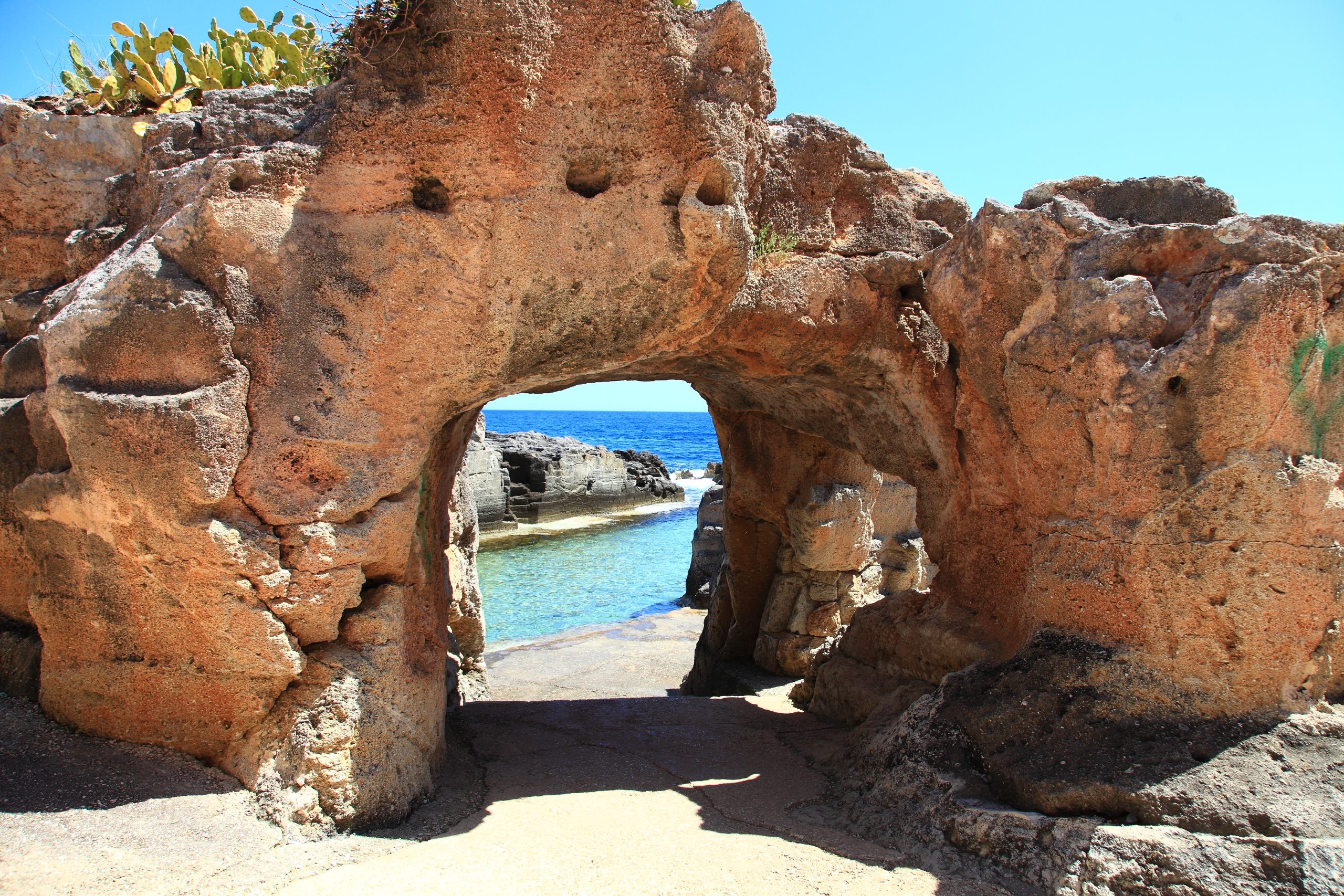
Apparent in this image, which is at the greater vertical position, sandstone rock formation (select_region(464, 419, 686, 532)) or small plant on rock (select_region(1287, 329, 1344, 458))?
small plant on rock (select_region(1287, 329, 1344, 458))

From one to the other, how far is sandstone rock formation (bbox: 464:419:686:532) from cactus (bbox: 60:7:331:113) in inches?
520

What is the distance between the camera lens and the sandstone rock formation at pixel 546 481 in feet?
62.6

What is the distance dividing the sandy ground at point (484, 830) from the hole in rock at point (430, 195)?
211cm

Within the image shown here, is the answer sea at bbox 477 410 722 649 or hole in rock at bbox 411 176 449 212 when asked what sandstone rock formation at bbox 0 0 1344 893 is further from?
sea at bbox 477 410 722 649

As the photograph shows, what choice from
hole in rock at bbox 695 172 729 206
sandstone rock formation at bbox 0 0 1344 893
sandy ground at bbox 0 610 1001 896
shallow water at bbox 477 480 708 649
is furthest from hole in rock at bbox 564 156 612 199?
shallow water at bbox 477 480 708 649

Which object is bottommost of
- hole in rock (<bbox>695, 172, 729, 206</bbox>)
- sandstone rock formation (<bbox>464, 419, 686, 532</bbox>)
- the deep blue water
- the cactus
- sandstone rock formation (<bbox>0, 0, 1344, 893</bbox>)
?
the deep blue water

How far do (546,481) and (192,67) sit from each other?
1780 cm

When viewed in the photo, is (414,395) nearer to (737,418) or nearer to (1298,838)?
(1298,838)

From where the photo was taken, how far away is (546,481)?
2127cm

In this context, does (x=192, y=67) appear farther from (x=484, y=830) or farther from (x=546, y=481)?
(x=546, y=481)

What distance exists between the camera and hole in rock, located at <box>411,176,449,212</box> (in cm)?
313

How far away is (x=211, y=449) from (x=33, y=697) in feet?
4.09

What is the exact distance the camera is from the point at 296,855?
8.55ft

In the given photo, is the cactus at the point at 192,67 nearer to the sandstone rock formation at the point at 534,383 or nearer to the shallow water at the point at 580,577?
the sandstone rock formation at the point at 534,383
